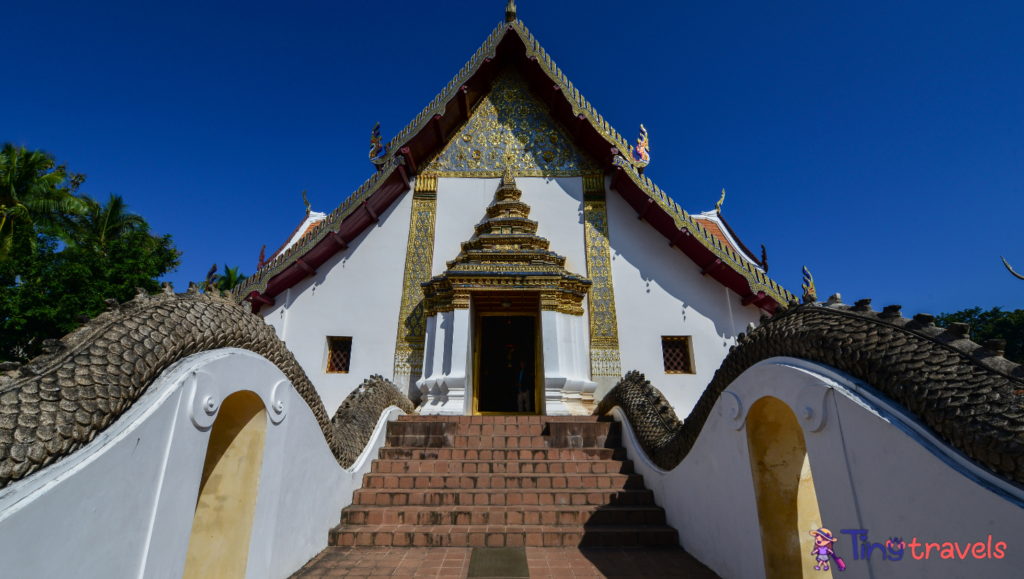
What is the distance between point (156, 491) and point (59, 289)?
11.7 m

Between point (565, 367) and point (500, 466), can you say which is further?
point (565, 367)

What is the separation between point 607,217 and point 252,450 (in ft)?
22.4

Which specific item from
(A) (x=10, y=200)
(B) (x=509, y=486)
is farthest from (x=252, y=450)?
(A) (x=10, y=200)

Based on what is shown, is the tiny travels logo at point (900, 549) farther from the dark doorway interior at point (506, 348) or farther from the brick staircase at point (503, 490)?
the dark doorway interior at point (506, 348)

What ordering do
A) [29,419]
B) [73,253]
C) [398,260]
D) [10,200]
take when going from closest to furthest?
[29,419] → [398,260] → [73,253] → [10,200]

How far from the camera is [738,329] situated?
293 inches

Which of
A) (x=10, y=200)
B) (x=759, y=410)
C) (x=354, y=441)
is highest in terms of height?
(x=10, y=200)

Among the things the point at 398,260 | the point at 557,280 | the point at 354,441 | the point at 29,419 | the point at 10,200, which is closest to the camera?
the point at 29,419

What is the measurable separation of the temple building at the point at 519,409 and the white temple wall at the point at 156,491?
0.04 ft

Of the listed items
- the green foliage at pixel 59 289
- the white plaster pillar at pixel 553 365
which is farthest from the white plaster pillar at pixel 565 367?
the green foliage at pixel 59 289

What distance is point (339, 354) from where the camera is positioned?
7684mm

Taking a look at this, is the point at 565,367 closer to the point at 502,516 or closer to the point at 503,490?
the point at 503,490

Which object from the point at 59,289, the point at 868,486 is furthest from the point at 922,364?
the point at 59,289

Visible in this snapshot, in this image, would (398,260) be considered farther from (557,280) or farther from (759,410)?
(759,410)
